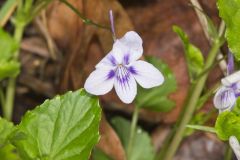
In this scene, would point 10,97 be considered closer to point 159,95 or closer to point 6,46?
point 6,46

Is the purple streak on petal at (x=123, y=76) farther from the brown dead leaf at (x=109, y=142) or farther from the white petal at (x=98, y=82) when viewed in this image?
the brown dead leaf at (x=109, y=142)

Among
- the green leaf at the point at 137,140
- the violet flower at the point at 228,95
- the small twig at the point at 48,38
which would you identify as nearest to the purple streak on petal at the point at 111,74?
the violet flower at the point at 228,95

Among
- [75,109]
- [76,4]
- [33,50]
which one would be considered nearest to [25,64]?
[33,50]

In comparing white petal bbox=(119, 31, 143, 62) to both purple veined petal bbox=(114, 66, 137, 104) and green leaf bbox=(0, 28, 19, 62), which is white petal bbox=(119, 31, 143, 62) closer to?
purple veined petal bbox=(114, 66, 137, 104)

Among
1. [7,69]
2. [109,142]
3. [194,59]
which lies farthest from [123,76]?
[109,142]

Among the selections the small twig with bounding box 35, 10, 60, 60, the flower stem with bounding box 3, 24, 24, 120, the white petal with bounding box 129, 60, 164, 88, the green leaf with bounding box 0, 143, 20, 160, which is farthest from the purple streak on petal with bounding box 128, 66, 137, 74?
the small twig with bounding box 35, 10, 60, 60
